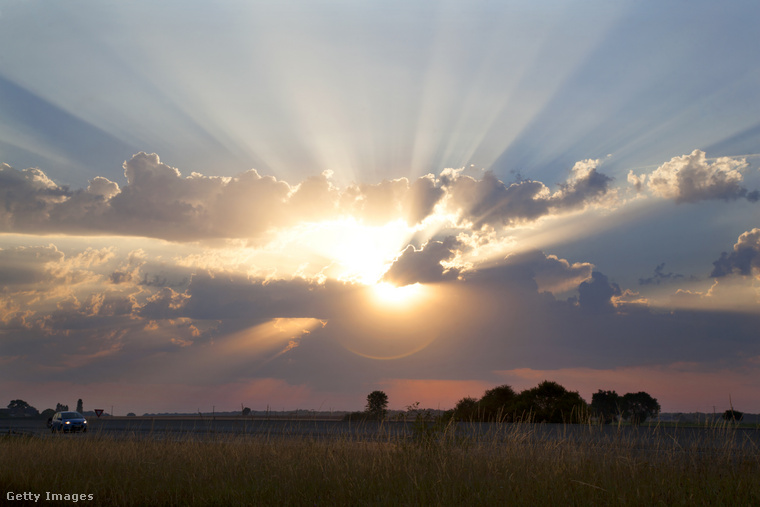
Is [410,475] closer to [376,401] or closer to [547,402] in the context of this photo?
[547,402]

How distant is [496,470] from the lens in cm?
1285

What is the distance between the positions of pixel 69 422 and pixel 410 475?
48432 millimetres

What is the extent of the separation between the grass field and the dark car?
1404 inches

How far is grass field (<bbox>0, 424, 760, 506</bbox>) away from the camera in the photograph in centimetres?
1115

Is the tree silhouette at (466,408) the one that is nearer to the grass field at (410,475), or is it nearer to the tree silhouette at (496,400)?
the tree silhouette at (496,400)

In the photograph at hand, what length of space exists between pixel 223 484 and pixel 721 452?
12.5 m

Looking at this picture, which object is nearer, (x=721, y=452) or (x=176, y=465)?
(x=721, y=452)

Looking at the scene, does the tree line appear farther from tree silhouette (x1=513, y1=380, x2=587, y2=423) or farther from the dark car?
the dark car

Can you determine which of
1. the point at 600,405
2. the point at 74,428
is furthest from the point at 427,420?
the point at 600,405

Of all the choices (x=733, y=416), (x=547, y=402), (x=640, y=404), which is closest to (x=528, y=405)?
(x=547, y=402)

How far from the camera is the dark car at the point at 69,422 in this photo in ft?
166

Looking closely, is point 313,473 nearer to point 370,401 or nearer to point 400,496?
point 400,496

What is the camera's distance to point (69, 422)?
50938 mm

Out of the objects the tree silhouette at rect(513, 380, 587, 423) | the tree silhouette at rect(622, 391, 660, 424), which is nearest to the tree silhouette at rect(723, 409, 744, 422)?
the tree silhouette at rect(513, 380, 587, 423)
